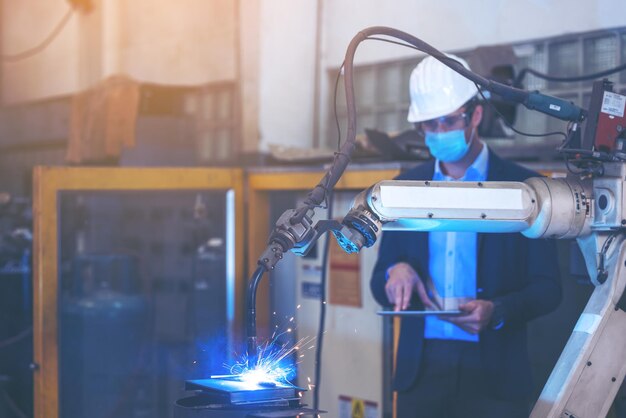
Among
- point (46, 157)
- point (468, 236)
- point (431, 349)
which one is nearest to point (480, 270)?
point (468, 236)

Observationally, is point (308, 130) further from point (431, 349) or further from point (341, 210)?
point (431, 349)

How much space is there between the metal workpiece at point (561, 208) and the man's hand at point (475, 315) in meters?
0.47

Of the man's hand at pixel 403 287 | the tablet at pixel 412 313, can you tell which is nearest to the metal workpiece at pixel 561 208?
the tablet at pixel 412 313

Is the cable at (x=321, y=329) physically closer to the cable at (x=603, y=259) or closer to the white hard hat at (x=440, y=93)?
the white hard hat at (x=440, y=93)

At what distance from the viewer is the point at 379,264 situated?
217 centimetres

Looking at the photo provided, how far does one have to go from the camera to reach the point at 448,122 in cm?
208

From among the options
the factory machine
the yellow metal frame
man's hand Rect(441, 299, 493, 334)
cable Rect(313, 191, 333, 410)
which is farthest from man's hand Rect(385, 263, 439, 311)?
the yellow metal frame

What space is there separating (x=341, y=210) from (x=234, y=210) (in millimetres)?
394

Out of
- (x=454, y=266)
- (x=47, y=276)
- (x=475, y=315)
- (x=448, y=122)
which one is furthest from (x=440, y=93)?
(x=47, y=276)

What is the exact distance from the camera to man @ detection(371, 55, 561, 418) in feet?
6.39

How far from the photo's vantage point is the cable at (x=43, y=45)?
5000 mm

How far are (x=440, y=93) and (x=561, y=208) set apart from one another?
2.62 feet

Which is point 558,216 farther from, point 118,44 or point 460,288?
point 118,44

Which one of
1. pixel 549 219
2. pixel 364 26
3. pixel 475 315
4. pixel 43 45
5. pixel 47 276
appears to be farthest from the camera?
pixel 43 45
